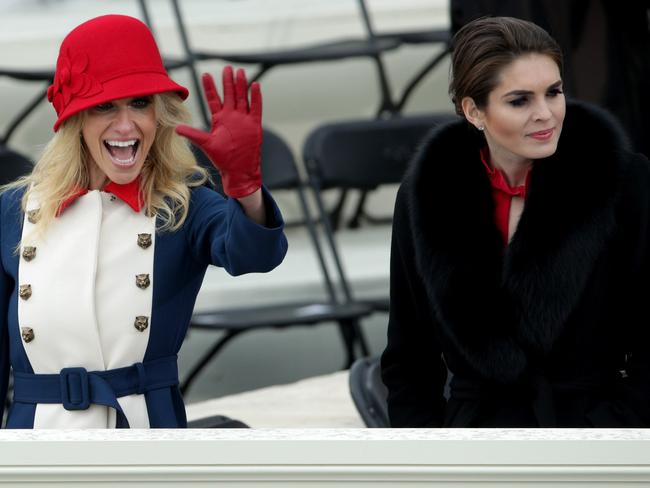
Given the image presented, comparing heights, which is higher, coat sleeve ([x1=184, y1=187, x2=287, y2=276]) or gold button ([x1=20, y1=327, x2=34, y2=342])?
coat sleeve ([x1=184, y1=187, x2=287, y2=276])

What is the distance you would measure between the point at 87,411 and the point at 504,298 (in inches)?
22.9

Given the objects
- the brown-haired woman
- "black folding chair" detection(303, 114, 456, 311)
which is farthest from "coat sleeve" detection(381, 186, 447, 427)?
"black folding chair" detection(303, 114, 456, 311)

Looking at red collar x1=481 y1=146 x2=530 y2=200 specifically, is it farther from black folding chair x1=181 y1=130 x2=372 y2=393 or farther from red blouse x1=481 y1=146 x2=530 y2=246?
black folding chair x1=181 y1=130 x2=372 y2=393

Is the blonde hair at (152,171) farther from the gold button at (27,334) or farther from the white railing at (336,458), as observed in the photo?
the white railing at (336,458)

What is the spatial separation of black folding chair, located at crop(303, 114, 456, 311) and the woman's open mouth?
239 centimetres

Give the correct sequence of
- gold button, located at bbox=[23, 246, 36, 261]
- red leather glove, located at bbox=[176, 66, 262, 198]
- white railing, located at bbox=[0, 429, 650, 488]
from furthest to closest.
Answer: gold button, located at bbox=[23, 246, 36, 261] → red leather glove, located at bbox=[176, 66, 262, 198] → white railing, located at bbox=[0, 429, 650, 488]

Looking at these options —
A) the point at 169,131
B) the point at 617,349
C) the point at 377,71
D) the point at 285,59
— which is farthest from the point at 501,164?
the point at 377,71

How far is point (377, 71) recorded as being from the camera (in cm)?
543

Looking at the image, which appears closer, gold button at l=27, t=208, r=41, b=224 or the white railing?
the white railing

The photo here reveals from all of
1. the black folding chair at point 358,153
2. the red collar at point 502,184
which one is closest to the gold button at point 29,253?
the red collar at point 502,184

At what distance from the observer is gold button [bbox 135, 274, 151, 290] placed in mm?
2016

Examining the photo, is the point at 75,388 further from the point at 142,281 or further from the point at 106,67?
the point at 106,67

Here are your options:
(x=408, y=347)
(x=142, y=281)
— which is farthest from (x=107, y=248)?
(x=408, y=347)

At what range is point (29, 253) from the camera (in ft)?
6.64
